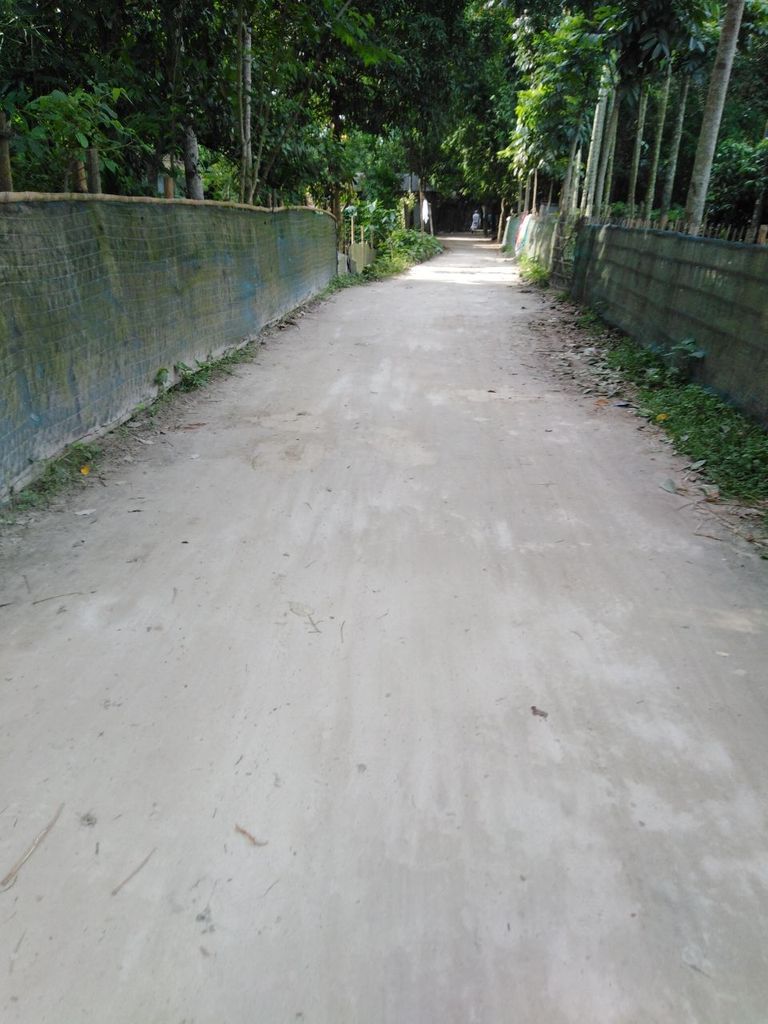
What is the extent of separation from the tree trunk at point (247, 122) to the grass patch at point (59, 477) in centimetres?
666

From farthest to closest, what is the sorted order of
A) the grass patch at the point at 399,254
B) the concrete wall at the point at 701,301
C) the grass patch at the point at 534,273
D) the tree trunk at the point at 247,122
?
the grass patch at the point at 399,254 < the grass patch at the point at 534,273 < the tree trunk at the point at 247,122 < the concrete wall at the point at 701,301

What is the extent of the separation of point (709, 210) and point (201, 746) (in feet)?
Answer: 66.3

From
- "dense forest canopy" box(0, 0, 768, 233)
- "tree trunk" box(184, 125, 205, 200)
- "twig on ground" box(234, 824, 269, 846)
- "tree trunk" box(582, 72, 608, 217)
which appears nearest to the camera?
"twig on ground" box(234, 824, 269, 846)

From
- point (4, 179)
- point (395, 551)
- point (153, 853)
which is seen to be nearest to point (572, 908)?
point (153, 853)

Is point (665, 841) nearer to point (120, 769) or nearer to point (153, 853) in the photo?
point (153, 853)

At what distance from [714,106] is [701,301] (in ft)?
9.72

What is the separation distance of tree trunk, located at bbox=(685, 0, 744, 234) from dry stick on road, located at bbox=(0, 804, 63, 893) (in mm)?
8002

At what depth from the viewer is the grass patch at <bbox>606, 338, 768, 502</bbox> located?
4.52m

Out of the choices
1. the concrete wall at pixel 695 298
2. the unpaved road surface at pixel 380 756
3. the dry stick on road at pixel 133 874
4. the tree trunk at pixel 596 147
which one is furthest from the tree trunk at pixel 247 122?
the dry stick on road at pixel 133 874

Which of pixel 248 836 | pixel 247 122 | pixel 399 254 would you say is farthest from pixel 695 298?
pixel 399 254

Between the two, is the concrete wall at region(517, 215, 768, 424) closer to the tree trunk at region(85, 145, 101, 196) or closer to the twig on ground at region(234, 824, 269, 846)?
the twig on ground at region(234, 824, 269, 846)

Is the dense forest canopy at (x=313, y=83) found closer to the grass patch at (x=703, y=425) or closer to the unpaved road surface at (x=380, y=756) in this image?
the grass patch at (x=703, y=425)

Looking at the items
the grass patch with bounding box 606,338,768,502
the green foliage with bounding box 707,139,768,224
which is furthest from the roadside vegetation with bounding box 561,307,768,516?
the green foliage with bounding box 707,139,768,224

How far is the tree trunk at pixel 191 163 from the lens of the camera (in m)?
9.35
